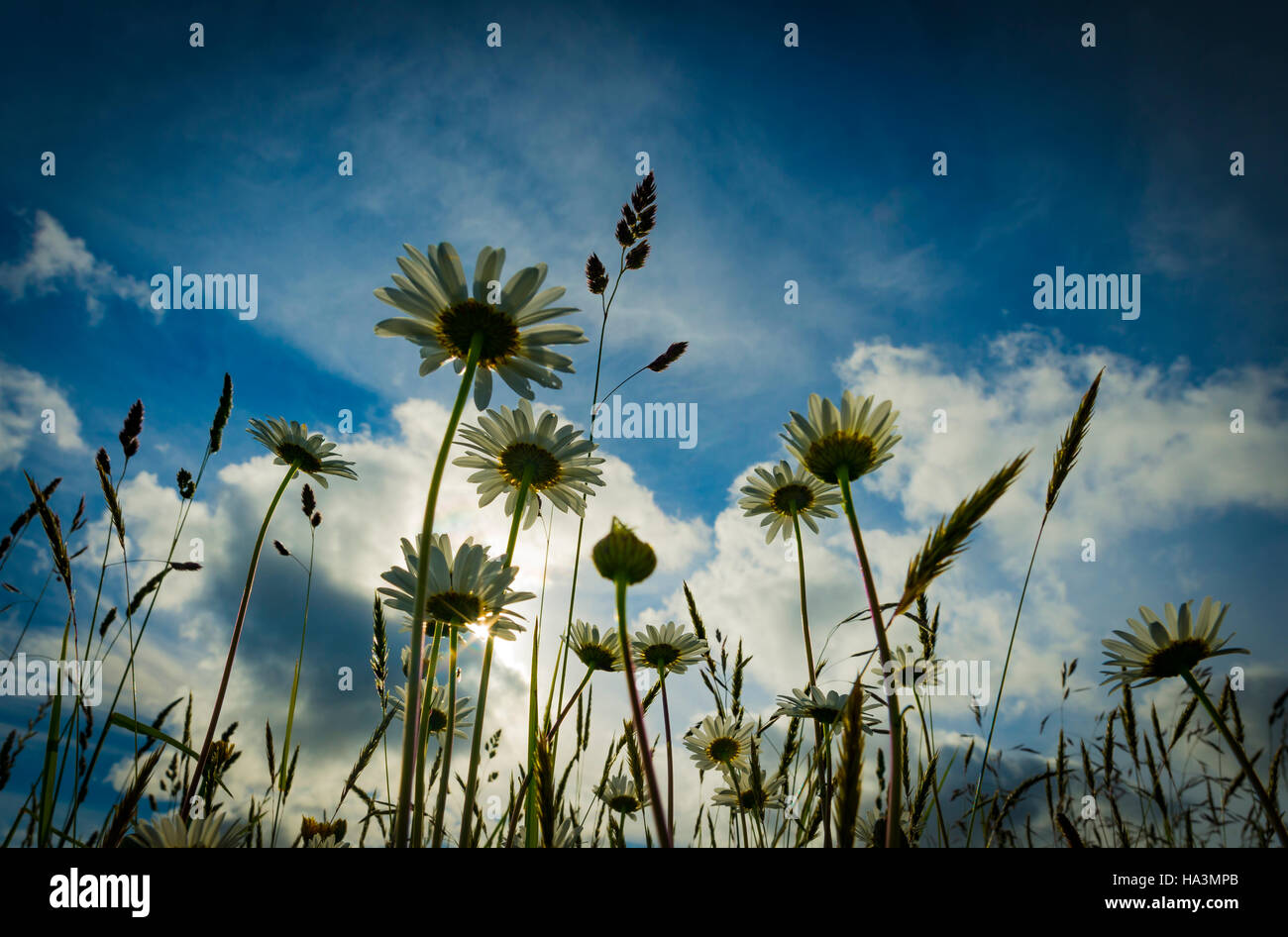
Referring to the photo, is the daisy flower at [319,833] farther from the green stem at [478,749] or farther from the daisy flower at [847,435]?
the daisy flower at [847,435]

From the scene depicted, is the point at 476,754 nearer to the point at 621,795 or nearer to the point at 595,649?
the point at 595,649

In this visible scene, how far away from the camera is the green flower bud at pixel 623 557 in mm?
941

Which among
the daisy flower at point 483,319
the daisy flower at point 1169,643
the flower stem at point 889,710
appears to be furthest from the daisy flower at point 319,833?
the daisy flower at point 1169,643

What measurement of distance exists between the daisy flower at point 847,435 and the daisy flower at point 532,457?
691 mm

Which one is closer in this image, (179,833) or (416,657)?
(416,657)

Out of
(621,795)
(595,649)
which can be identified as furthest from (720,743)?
(595,649)

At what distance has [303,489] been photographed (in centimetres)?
322

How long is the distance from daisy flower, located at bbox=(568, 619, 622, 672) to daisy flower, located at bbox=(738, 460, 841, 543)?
0.98 m

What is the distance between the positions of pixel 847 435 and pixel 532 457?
1.02 meters

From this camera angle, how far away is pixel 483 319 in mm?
1629

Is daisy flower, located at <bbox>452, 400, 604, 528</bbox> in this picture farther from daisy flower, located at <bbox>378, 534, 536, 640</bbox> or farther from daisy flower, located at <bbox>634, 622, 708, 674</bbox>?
daisy flower, located at <bbox>634, 622, 708, 674</bbox>

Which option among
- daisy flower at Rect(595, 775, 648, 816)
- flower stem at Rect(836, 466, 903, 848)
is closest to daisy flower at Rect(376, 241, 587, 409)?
flower stem at Rect(836, 466, 903, 848)
